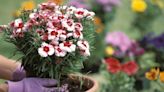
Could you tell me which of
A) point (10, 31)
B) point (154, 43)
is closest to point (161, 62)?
point (154, 43)

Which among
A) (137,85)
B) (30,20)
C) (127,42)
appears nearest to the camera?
(30,20)

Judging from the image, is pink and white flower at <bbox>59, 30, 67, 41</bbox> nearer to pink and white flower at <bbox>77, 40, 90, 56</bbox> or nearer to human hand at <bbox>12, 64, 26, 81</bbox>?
pink and white flower at <bbox>77, 40, 90, 56</bbox>

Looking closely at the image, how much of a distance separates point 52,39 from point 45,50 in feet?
0.14

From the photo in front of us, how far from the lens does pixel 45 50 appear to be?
4.67 ft

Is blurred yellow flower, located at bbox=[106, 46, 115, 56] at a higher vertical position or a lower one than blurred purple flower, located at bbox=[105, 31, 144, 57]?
lower

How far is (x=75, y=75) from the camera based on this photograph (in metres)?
1.68

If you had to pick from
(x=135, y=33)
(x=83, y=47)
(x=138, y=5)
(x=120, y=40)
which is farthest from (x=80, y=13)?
(x=135, y=33)

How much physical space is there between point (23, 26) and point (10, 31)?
0.20 ft

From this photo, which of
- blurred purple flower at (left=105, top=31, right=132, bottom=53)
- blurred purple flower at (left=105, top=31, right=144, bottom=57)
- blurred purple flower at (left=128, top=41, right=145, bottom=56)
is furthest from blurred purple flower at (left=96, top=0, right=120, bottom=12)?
blurred purple flower at (left=128, top=41, right=145, bottom=56)

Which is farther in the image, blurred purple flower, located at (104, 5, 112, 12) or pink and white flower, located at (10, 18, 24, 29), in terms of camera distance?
blurred purple flower, located at (104, 5, 112, 12)

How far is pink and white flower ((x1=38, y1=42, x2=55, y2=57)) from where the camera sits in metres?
1.42

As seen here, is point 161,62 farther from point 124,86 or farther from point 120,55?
point 124,86

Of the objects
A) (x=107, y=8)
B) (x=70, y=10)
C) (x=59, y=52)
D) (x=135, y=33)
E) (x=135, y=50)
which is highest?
(x=70, y=10)

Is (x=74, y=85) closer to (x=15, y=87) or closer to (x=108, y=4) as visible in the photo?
(x=15, y=87)
